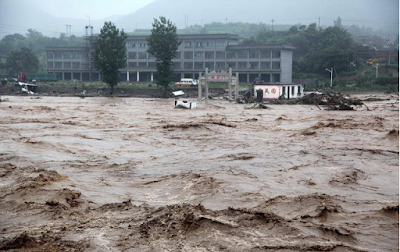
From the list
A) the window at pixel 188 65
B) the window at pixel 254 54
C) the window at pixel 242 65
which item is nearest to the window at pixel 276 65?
the window at pixel 254 54

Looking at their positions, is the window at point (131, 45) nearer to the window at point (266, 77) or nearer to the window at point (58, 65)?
the window at point (58, 65)

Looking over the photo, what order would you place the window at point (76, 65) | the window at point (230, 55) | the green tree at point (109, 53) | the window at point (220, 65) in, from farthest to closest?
1. the window at point (76, 65)
2. the window at point (220, 65)
3. the window at point (230, 55)
4. the green tree at point (109, 53)

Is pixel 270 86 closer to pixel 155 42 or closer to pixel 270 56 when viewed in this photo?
pixel 155 42

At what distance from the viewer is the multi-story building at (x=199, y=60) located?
78750 millimetres

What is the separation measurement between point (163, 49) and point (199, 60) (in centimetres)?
2333

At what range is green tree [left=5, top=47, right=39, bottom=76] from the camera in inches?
3413

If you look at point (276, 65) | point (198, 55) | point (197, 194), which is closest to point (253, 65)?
point (276, 65)

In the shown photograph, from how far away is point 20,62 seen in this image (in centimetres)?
8644

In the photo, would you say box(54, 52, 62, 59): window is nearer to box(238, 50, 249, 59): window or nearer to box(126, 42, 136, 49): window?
box(126, 42, 136, 49): window

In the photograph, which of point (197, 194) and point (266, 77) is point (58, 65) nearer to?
point (266, 77)

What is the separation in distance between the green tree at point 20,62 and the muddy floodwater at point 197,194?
248 ft

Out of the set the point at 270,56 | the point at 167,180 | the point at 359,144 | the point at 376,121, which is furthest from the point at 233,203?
the point at 270,56

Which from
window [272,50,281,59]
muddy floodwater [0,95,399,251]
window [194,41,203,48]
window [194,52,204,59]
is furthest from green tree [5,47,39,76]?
muddy floodwater [0,95,399,251]

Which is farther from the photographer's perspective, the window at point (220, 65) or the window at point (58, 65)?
the window at point (58, 65)
